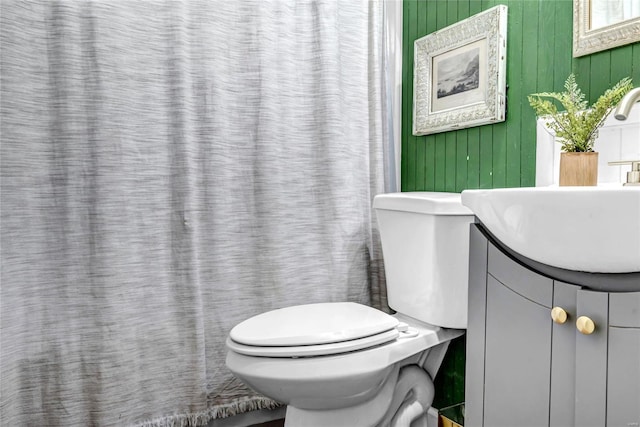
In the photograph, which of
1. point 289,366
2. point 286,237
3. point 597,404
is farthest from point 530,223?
point 286,237

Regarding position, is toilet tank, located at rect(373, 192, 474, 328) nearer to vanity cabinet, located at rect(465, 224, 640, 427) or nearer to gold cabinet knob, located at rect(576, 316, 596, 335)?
vanity cabinet, located at rect(465, 224, 640, 427)

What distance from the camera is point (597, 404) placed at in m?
0.78

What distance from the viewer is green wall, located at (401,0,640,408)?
1.24 metres

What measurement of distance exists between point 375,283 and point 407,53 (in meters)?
0.91

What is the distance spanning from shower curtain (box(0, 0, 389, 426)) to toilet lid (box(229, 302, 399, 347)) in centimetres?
28

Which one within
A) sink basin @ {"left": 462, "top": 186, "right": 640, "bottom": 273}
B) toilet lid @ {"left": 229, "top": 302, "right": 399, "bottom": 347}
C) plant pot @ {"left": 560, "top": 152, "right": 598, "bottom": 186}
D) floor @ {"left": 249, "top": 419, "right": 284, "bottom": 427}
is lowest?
floor @ {"left": 249, "top": 419, "right": 284, "bottom": 427}

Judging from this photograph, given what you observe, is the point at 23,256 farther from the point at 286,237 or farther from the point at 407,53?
the point at 407,53

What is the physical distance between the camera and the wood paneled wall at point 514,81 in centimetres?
122

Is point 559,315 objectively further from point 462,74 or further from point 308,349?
point 462,74

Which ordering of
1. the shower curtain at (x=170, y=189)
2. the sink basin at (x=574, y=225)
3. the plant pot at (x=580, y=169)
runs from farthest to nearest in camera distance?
the shower curtain at (x=170, y=189) → the plant pot at (x=580, y=169) → the sink basin at (x=574, y=225)

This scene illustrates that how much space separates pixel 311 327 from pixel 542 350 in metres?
0.56

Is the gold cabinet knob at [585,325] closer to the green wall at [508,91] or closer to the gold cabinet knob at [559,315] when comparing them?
the gold cabinet knob at [559,315]

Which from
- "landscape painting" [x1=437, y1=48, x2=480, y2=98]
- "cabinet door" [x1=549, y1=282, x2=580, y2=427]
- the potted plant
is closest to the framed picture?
"landscape painting" [x1=437, y1=48, x2=480, y2=98]

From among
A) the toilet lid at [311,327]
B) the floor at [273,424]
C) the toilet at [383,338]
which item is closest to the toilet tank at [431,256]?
the toilet at [383,338]
